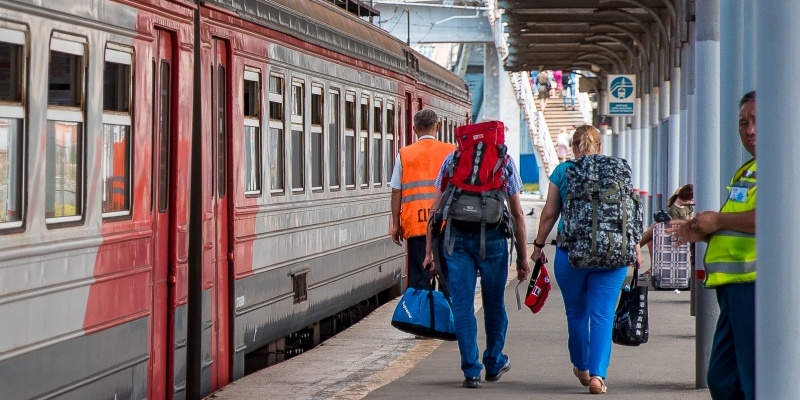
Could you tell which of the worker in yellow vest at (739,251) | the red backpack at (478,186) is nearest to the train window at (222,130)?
the red backpack at (478,186)

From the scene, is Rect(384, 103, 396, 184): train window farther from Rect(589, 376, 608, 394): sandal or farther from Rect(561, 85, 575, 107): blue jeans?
Rect(561, 85, 575, 107): blue jeans

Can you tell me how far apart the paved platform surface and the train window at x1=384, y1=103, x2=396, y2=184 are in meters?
2.71

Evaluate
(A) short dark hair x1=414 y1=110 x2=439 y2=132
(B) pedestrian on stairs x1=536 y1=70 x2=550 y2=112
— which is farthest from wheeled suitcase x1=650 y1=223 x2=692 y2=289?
(B) pedestrian on stairs x1=536 y1=70 x2=550 y2=112

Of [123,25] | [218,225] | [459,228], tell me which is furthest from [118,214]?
[459,228]

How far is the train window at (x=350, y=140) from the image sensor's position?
1386 centimetres

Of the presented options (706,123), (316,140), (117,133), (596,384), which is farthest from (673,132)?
(117,133)

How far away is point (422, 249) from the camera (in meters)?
11.8

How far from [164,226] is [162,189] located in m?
0.19

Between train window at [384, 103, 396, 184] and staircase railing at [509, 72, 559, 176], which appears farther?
staircase railing at [509, 72, 559, 176]

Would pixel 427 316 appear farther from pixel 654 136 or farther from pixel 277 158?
pixel 654 136

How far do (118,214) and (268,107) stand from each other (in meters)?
3.35

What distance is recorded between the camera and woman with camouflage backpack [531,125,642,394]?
9.09 metres

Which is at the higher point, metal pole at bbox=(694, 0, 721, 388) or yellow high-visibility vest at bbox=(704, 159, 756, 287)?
metal pole at bbox=(694, 0, 721, 388)

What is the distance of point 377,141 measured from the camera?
1559cm
